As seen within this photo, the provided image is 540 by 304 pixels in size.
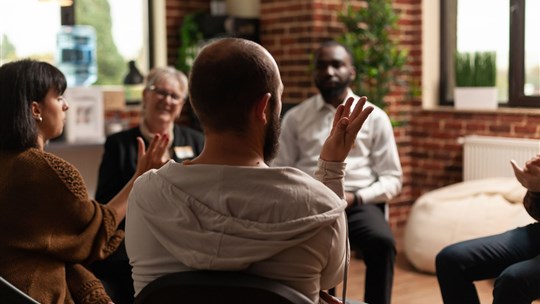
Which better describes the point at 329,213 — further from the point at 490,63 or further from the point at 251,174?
the point at 490,63

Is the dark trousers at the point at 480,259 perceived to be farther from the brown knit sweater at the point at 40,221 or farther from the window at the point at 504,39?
the window at the point at 504,39

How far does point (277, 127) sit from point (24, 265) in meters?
0.94

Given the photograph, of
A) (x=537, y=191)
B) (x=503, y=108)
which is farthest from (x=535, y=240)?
(x=503, y=108)

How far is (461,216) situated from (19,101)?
10.6 ft

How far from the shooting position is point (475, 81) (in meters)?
5.55

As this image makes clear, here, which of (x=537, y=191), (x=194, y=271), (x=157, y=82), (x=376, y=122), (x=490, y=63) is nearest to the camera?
(x=194, y=271)

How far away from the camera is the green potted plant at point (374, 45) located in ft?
17.5

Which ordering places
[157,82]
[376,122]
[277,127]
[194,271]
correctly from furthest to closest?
[376,122] → [157,82] → [277,127] → [194,271]

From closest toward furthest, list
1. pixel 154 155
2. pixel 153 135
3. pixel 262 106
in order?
1. pixel 262 106
2. pixel 154 155
3. pixel 153 135

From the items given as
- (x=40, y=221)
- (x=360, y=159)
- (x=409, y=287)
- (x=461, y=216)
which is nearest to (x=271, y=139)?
(x=40, y=221)

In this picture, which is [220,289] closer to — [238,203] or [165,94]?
[238,203]

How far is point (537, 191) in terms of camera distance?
9.31 feet

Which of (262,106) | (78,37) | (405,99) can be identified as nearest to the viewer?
(262,106)

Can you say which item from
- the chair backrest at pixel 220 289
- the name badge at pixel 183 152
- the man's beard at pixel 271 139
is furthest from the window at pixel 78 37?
the chair backrest at pixel 220 289
